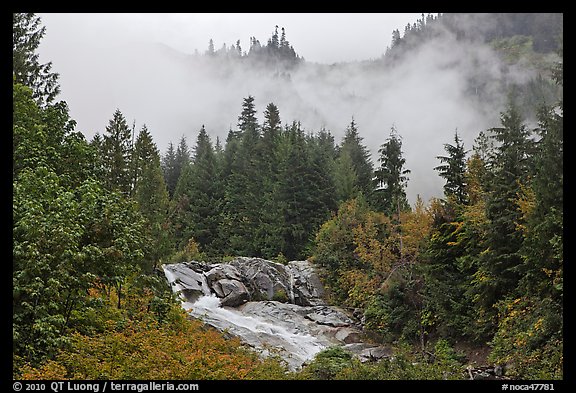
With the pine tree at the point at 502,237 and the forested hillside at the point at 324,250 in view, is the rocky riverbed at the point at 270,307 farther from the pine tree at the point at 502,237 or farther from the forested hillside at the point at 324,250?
the pine tree at the point at 502,237

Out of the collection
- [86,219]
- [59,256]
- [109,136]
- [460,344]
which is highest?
[109,136]

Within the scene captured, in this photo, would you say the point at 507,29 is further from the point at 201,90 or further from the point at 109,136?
the point at 201,90

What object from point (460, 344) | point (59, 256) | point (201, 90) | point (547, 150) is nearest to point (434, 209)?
point (460, 344)

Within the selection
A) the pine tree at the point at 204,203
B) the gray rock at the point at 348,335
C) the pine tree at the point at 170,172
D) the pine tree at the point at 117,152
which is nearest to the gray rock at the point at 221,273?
the pine tree at the point at 117,152

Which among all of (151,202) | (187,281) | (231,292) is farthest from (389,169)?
(151,202)

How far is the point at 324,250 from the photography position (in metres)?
34.8

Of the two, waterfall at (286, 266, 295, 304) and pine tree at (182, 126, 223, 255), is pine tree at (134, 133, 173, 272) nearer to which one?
pine tree at (182, 126, 223, 255)

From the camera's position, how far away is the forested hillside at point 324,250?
1047cm

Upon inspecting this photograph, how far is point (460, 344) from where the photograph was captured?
21766mm

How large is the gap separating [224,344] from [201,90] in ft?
305

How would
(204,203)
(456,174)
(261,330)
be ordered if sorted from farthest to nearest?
(204,203)
(456,174)
(261,330)

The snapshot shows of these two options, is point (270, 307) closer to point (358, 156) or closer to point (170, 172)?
point (358, 156)
